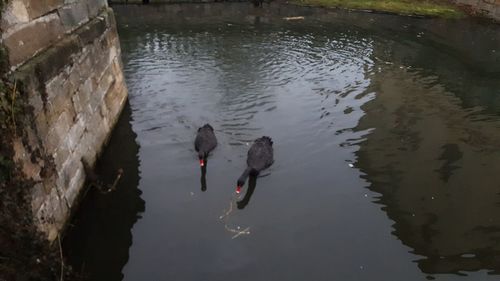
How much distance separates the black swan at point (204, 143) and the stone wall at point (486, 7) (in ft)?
73.6

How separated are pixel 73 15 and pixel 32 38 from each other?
2.38 meters

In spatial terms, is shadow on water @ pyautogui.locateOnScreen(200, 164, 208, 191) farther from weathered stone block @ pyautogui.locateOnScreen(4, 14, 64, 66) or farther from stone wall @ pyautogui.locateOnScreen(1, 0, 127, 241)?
weathered stone block @ pyautogui.locateOnScreen(4, 14, 64, 66)

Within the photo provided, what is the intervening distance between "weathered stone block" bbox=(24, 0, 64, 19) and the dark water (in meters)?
3.59

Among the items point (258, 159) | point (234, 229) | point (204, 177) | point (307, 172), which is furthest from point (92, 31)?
point (307, 172)

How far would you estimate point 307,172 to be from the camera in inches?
397

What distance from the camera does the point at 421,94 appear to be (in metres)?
15.1

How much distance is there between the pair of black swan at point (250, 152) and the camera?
9.65 meters

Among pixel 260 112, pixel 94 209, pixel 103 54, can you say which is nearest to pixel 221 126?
pixel 260 112

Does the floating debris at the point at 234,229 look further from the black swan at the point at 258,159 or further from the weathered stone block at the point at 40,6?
the weathered stone block at the point at 40,6

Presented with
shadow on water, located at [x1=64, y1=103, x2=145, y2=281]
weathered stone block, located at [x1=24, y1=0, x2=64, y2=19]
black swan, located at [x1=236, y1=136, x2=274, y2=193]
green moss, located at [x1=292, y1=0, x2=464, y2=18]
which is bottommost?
shadow on water, located at [x1=64, y1=103, x2=145, y2=281]

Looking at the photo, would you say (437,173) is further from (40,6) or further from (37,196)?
(40,6)

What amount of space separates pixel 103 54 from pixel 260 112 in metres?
4.68

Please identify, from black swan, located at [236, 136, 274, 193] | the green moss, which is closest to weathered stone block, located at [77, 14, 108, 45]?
black swan, located at [236, 136, 274, 193]

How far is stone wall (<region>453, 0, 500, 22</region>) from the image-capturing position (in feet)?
86.2
